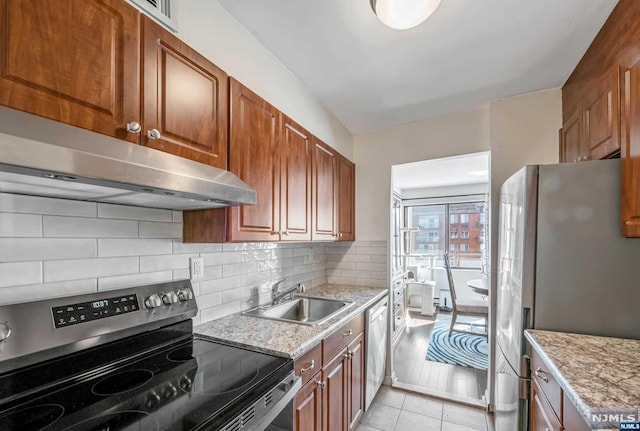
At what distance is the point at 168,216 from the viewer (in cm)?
138

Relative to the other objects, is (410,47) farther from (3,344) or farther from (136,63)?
(3,344)

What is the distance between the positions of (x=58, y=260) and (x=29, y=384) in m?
0.38

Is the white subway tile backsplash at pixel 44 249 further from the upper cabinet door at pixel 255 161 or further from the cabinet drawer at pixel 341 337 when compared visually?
the cabinet drawer at pixel 341 337

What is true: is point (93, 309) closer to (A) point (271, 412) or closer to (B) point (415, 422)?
(A) point (271, 412)

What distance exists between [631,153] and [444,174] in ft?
11.3

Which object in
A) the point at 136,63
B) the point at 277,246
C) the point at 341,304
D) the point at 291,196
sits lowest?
the point at 341,304

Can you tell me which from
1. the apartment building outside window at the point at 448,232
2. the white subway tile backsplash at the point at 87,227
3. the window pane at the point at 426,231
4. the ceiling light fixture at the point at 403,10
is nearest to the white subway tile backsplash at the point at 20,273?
the white subway tile backsplash at the point at 87,227

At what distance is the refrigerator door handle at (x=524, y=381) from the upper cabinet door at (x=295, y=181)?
1.36 m

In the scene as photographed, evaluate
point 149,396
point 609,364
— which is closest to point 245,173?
point 149,396

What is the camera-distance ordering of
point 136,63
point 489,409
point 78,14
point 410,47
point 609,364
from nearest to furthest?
point 78,14 < point 136,63 < point 609,364 < point 410,47 < point 489,409

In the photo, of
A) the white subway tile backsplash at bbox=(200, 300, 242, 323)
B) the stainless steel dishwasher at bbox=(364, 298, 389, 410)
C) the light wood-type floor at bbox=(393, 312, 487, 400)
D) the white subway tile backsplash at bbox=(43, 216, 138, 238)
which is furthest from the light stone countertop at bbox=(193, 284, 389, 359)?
the light wood-type floor at bbox=(393, 312, 487, 400)

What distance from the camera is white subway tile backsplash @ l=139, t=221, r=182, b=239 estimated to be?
1.27 metres

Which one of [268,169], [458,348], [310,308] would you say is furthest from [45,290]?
[458,348]

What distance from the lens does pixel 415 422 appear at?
217 cm
